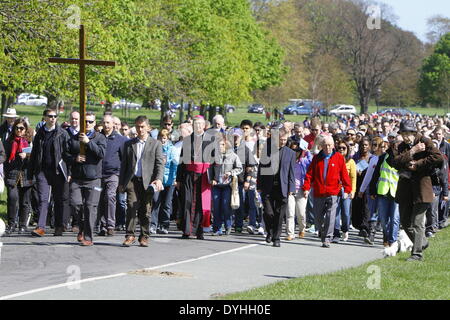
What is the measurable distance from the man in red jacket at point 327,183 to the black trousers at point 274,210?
2.13ft

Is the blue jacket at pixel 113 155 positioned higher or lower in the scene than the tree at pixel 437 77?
lower

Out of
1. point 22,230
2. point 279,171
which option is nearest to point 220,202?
point 279,171

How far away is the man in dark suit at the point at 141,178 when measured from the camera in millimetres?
14664

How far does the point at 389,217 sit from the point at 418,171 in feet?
8.23

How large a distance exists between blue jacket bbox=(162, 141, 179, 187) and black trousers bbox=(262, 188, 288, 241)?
201cm

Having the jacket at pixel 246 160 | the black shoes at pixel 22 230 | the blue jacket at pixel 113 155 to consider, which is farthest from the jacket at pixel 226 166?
the black shoes at pixel 22 230

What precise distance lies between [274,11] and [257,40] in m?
15.4

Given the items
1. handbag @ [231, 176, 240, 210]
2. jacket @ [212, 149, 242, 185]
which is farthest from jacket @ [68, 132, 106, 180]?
handbag @ [231, 176, 240, 210]

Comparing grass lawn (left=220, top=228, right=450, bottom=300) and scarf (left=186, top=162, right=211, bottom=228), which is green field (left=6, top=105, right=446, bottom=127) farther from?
grass lawn (left=220, top=228, right=450, bottom=300)

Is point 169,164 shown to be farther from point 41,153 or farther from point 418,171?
point 418,171

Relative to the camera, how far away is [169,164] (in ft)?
57.0

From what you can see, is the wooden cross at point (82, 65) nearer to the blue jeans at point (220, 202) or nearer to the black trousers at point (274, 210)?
the black trousers at point (274, 210)

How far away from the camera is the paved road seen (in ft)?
33.9
